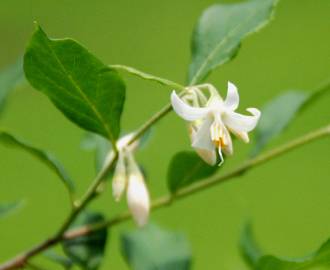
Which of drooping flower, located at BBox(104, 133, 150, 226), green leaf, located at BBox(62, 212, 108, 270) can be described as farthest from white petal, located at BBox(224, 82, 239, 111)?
green leaf, located at BBox(62, 212, 108, 270)

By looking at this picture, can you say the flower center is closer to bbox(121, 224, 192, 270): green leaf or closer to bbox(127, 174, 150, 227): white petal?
bbox(127, 174, 150, 227): white petal

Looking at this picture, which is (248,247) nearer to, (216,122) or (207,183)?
(207,183)

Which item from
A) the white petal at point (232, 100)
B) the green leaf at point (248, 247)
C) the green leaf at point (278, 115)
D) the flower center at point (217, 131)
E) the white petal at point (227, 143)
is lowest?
the green leaf at point (248, 247)

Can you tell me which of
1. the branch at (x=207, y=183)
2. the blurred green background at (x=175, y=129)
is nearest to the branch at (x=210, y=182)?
the branch at (x=207, y=183)

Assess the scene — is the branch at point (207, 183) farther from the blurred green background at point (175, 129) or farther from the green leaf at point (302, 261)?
the blurred green background at point (175, 129)

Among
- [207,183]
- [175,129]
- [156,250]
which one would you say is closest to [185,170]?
[207,183]

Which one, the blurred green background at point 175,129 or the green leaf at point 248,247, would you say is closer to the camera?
the green leaf at point 248,247
